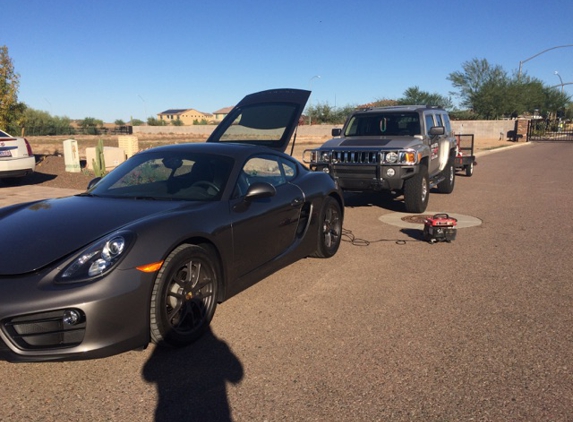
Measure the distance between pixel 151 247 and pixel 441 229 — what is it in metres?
4.38

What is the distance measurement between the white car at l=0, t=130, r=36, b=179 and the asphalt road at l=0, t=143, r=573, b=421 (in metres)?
8.87

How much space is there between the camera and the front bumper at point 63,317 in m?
2.94

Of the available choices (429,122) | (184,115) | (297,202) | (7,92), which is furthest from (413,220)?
(184,115)

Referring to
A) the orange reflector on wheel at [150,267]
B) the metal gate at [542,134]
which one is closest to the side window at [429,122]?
the orange reflector on wheel at [150,267]

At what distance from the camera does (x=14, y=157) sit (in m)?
11.7

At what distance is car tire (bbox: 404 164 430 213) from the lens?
8.88 m

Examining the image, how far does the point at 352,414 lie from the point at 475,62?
58810mm

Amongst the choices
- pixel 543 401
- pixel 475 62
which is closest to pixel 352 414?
pixel 543 401

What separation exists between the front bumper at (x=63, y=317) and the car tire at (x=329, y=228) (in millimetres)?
2909

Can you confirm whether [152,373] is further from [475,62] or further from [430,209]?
[475,62]

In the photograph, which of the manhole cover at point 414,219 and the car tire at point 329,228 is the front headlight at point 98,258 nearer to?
the car tire at point 329,228

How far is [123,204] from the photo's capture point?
410cm

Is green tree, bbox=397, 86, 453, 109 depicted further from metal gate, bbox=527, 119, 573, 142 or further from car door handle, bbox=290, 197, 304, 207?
car door handle, bbox=290, 197, 304, 207

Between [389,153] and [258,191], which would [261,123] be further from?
[258,191]
